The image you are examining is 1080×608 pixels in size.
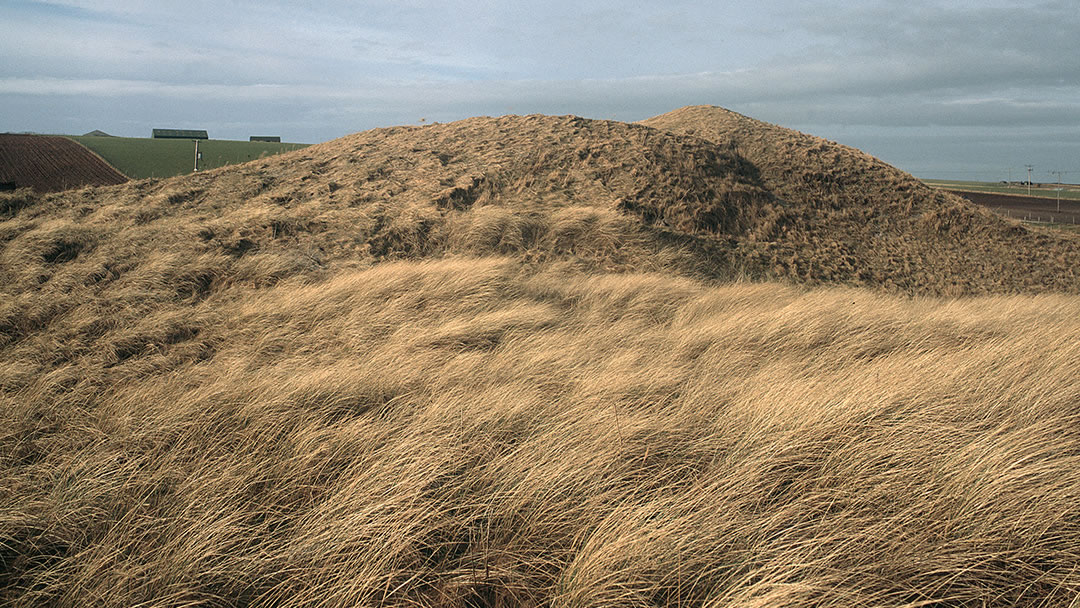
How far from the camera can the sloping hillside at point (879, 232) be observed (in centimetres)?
1191

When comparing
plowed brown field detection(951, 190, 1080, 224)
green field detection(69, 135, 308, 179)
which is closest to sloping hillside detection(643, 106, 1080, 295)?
plowed brown field detection(951, 190, 1080, 224)

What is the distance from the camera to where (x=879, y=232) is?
13.5m

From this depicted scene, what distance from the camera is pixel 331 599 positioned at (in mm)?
2500

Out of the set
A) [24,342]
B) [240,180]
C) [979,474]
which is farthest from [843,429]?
[240,180]

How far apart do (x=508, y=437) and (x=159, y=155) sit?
45.7m

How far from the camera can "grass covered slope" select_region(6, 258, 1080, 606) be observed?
A: 260 centimetres

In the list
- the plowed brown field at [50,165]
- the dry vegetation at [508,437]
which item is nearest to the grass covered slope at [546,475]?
the dry vegetation at [508,437]

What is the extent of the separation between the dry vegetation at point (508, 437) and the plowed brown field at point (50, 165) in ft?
85.0

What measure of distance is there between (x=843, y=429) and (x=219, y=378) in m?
4.61

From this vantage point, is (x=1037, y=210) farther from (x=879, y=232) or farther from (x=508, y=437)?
(x=508, y=437)

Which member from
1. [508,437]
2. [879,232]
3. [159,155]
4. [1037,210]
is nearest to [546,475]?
[508,437]

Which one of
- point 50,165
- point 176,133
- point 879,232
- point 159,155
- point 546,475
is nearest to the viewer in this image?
point 546,475

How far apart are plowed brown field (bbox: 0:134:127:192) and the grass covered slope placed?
93.8ft

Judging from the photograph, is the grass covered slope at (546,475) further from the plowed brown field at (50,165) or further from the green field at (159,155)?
the green field at (159,155)
